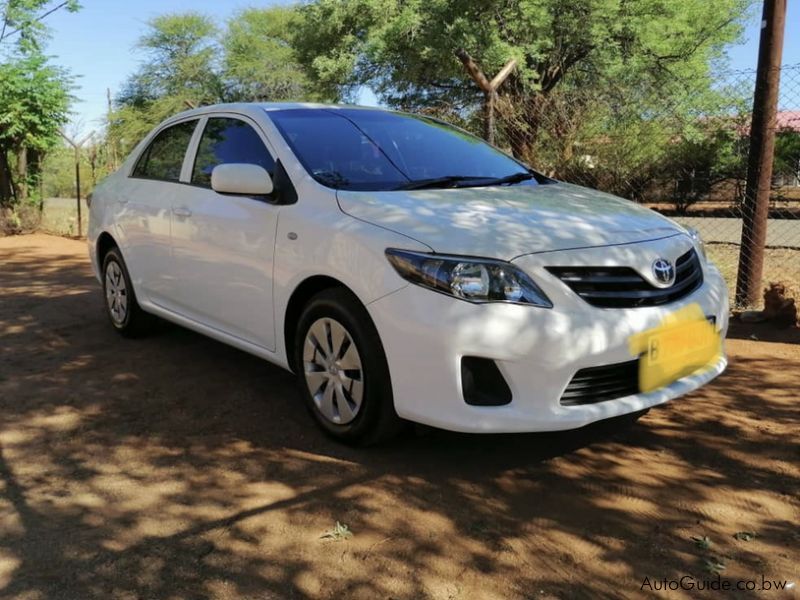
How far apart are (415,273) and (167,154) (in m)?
2.79

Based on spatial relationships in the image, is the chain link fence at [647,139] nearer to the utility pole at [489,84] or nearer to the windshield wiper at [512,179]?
the utility pole at [489,84]

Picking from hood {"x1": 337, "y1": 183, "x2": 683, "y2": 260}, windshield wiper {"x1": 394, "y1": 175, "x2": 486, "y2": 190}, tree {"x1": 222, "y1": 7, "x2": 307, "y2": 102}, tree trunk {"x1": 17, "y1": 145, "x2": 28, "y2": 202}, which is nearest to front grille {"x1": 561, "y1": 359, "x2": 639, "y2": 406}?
hood {"x1": 337, "y1": 183, "x2": 683, "y2": 260}

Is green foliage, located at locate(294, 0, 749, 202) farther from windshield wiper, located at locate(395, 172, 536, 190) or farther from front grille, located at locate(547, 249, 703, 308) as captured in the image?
front grille, located at locate(547, 249, 703, 308)

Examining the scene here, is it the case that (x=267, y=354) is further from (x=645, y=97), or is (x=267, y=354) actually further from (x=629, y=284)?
(x=645, y=97)

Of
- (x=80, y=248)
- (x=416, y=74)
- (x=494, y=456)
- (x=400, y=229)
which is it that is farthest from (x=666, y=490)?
(x=416, y=74)

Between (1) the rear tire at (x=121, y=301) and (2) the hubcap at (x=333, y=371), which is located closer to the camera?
(2) the hubcap at (x=333, y=371)

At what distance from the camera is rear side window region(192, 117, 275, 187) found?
399 centimetres

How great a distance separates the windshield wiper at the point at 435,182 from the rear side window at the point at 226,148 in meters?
0.73

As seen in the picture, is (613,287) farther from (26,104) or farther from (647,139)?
(26,104)

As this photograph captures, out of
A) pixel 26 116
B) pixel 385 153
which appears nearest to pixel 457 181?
pixel 385 153

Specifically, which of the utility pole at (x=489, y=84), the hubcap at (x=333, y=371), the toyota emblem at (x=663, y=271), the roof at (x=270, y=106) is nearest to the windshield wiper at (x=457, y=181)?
the hubcap at (x=333, y=371)

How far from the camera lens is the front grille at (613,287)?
2938 mm

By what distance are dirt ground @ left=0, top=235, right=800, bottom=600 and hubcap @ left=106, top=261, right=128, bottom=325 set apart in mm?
1035

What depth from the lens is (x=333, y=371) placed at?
339cm
